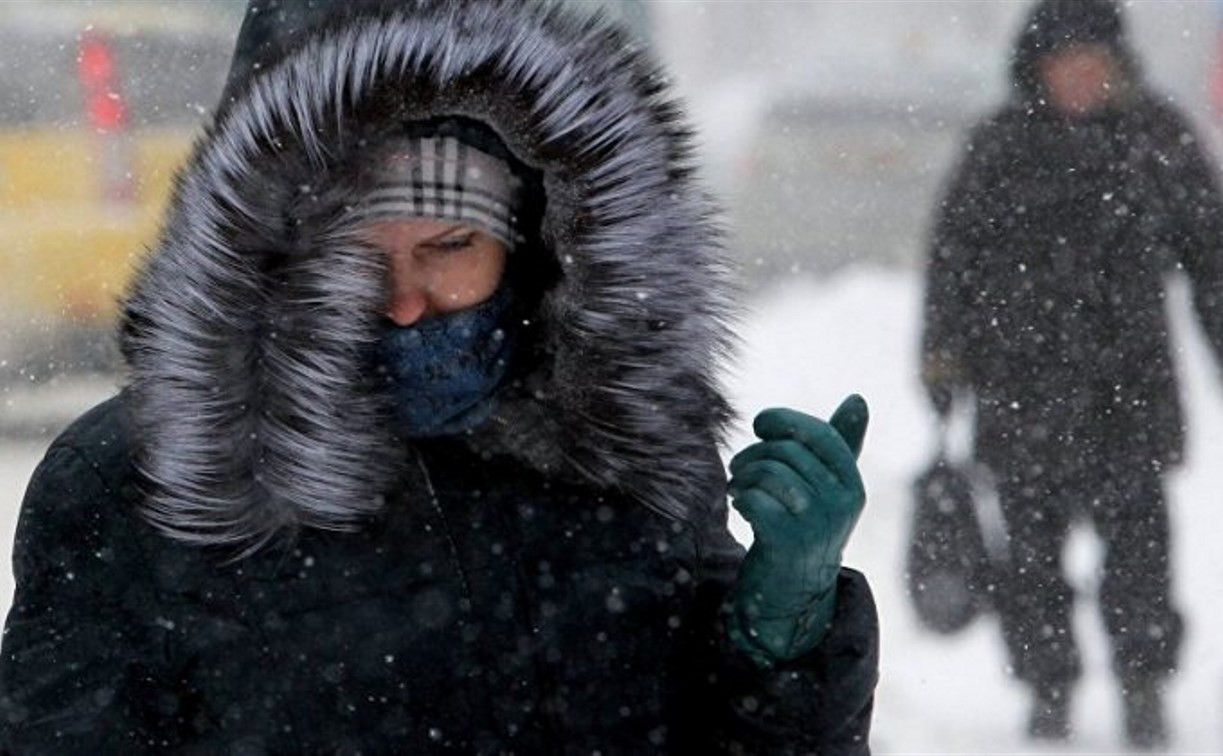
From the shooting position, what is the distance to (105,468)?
157 cm

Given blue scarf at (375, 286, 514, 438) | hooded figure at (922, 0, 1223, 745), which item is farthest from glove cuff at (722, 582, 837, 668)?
hooded figure at (922, 0, 1223, 745)

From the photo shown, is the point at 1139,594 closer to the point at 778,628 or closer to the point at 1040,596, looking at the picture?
the point at 1040,596

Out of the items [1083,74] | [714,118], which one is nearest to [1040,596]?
[1083,74]

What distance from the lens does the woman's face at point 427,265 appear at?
1.63 m

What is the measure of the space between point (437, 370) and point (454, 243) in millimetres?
111

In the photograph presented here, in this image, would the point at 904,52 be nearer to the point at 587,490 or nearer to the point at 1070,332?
the point at 1070,332

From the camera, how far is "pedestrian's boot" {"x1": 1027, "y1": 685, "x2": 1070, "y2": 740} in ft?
13.1

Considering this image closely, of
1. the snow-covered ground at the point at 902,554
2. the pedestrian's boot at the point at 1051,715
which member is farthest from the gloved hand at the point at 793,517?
the pedestrian's boot at the point at 1051,715

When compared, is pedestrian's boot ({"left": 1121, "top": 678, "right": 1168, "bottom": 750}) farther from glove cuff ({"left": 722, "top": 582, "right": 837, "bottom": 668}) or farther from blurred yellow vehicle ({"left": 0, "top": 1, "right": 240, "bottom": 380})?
blurred yellow vehicle ({"left": 0, "top": 1, "right": 240, "bottom": 380})

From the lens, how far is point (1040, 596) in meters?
4.07

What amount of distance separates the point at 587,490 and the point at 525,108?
33 centimetres

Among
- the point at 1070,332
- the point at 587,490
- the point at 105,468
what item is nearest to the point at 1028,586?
the point at 1070,332

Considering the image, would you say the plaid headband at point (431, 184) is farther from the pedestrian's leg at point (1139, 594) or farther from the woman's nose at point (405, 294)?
the pedestrian's leg at point (1139, 594)

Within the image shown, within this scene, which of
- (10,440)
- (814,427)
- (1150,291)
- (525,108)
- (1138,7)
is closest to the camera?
(814,427)
